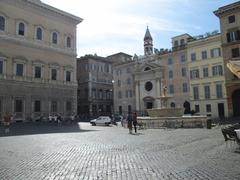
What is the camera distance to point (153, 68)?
178 ft

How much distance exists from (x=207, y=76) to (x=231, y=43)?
7.58 metres

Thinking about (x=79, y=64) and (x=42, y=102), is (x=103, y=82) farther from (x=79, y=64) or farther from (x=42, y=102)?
(x=42, y=102)

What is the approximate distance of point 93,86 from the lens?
198 ft

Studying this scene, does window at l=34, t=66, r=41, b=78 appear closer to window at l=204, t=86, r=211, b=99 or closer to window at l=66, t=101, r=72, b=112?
window at l=66, t=101, r=72, b=112

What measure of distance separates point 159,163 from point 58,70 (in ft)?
119

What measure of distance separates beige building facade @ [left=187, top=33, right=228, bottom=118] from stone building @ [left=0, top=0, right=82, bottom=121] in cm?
2262

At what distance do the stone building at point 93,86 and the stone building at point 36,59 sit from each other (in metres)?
15.3

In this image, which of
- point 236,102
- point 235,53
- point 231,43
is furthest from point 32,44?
point 236,102

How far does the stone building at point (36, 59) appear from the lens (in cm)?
3481

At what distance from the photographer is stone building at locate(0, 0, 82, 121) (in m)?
34.8

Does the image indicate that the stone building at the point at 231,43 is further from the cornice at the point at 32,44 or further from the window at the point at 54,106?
the window at the point at 54,106

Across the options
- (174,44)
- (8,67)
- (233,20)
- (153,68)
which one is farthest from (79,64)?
(233,20)

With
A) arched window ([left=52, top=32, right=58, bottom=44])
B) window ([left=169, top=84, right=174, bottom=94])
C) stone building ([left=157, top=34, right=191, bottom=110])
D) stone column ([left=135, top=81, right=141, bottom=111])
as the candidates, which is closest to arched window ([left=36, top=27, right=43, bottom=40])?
arched window ([left=52, top=32, right=58, bottom=44])

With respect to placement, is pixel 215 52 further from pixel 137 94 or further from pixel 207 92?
pixel 137 94
